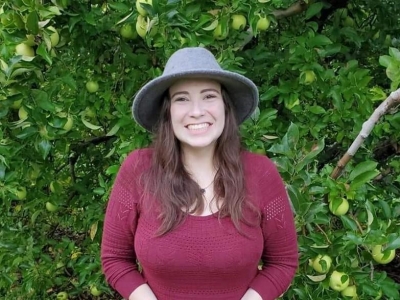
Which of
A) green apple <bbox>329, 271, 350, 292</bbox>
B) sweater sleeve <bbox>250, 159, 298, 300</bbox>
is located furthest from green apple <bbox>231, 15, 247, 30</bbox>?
green apple <bbox>329, 271, 350, 292</bbox>

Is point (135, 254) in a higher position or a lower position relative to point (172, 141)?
lower

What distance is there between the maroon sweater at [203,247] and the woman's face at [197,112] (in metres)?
0.18

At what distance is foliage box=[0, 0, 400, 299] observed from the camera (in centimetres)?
167

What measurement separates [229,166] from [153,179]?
8.0 inches

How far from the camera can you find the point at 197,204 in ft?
5.09

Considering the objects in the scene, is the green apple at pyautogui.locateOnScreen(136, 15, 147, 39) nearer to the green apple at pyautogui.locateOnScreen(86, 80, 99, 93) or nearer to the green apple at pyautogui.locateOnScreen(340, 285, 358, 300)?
the green apple at pyautogui.locateOnScreen(86, 80, 99, 93)

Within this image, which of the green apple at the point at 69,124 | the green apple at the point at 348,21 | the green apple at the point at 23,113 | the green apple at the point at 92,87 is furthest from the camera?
the green apple at the point at 348,21

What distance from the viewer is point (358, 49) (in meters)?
2.71

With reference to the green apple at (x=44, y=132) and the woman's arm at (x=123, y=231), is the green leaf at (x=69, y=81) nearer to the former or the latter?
the green apple at (x=44, y=132)

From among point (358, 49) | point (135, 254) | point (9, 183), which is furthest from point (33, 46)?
point (358, 49)

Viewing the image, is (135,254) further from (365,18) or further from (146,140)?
(365,18)

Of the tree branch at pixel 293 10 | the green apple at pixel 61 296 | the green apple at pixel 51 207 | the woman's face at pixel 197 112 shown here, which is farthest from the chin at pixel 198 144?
the green apple at pixel 61 296

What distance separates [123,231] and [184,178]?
0.22 m

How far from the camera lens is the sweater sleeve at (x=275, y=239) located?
62.9 inches
